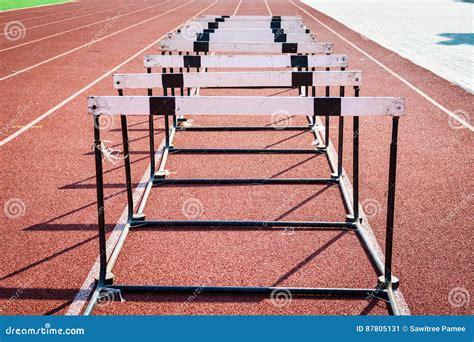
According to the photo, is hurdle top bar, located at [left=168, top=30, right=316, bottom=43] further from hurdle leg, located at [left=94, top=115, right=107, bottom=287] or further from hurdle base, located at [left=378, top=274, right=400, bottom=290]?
hurdle base, located at [left=378, top=274, right=400, bottom=290]

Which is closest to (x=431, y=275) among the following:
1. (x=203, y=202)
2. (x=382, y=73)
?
(x=203, y=202)

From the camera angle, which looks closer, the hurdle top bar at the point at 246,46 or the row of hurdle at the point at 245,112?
the row of hurdle at the point at 245,112

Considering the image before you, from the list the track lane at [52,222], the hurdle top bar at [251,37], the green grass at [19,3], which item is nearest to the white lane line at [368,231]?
the hurdle top bar at [251,37]

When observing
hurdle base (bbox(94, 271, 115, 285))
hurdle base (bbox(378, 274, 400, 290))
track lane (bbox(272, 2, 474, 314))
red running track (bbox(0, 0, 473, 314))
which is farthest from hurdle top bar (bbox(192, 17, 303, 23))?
hurdle base (bbox(94, 271, 115, 285))

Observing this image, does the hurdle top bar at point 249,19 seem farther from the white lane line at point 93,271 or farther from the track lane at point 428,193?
the white lane line at point 93,271

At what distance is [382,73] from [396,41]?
245 inches

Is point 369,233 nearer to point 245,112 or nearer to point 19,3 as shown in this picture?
point 245,112

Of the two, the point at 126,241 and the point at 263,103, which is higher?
the point at 263,103

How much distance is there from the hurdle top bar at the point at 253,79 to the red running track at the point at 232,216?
3.85 feet

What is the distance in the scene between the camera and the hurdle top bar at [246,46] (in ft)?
22.6

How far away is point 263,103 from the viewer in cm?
372

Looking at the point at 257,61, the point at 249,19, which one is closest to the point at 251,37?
the point at 257,61

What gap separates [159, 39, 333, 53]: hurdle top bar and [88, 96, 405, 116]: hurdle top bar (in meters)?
3.25

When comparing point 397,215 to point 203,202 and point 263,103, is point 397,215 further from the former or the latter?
point 263,103
